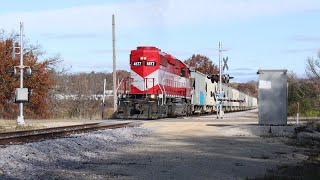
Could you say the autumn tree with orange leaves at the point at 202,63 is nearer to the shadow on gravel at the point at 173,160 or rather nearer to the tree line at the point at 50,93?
the tree line at the point at 50,93

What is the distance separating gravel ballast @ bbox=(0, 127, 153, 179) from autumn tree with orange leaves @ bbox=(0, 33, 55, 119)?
2431 centimetres

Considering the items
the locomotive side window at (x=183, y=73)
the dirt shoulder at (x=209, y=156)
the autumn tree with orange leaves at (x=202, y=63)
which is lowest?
the dirt shoulder at (x=209, y=156)

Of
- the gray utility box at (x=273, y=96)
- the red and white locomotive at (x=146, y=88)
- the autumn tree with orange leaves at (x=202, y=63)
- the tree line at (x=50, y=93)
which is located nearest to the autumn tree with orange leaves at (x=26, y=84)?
the tree line at (x=50, y=93)

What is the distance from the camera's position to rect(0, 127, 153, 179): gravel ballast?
9.32 metres

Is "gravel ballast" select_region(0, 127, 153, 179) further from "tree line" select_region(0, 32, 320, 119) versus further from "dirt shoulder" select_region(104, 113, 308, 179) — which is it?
"tree line" select_region(0, 32, 320, 119)

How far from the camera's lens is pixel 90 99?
185ft

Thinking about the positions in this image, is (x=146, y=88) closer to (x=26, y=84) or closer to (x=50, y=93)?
(x=26, y=84)

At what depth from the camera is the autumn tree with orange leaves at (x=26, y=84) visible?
38938 mm

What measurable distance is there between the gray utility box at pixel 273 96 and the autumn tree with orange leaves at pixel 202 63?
67377 mm

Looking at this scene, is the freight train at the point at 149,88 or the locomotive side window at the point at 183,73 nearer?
the freight train at the point at 149,88

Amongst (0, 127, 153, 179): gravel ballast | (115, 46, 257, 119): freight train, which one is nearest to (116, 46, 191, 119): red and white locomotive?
(115, 46, 257, 119): freight train

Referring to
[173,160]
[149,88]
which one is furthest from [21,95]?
[173,160]

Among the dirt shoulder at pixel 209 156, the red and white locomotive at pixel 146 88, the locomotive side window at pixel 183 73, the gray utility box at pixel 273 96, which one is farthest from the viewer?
the locomotive side window at pixel 183 73

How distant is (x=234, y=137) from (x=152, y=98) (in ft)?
40.0
